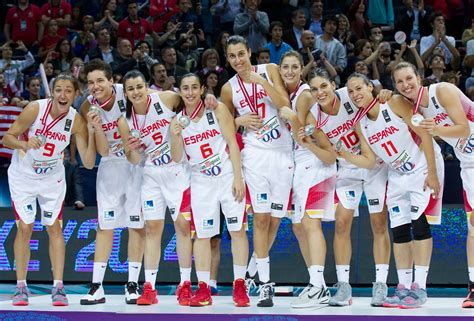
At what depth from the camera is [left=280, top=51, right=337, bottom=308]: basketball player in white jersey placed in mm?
8984

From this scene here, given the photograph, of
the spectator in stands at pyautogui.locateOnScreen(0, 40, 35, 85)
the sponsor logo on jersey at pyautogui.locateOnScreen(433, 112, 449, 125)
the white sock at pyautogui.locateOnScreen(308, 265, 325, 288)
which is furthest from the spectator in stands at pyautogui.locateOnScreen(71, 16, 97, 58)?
the sponsor logo on jersey at pyautogui.locateOnScreen(433, 112, 449, 125)

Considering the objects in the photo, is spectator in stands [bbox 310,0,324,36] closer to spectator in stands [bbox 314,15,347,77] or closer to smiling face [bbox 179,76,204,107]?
spectator in stands [bbox 314,15,347,77]

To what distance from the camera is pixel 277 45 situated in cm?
1471

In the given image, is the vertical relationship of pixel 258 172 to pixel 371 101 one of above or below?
below

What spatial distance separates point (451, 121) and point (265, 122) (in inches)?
65.0

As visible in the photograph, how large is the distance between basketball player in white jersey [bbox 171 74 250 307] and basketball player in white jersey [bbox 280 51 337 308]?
1.76 ft

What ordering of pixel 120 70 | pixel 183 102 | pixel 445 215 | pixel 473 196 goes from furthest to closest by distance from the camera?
1. pixel 120 70
2. pixel 445 215
3. pixel 183 102
4. pixel 473 196

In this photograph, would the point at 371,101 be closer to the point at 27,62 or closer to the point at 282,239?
the point at 282,239

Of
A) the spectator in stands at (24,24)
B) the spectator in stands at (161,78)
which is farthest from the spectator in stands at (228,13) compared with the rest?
the spectator in stands at (24,24)

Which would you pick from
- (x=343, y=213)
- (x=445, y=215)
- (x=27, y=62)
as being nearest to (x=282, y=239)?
(x=445, y=215)

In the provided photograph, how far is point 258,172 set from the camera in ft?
30.2

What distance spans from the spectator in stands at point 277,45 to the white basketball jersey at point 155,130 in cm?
546

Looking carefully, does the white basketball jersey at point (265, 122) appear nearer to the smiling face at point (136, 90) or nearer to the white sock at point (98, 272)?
the smiling face at point (136, 90)

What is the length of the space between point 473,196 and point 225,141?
2.24 meters
